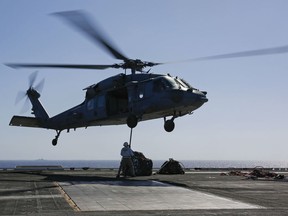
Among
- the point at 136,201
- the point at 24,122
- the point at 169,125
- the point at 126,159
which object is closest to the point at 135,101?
the point at 169,125

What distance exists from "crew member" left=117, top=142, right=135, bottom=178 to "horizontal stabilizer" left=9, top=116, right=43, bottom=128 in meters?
13.3

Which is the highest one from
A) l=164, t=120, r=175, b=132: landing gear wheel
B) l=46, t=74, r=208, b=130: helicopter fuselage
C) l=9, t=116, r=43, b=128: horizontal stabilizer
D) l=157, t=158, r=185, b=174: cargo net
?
l=46, t=74, r=208, b=130: helicopter fuselage

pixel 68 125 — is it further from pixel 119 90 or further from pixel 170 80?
pixel 170 80

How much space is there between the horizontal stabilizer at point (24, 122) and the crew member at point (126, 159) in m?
13.3

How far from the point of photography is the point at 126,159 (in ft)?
81.9

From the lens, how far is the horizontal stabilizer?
35406 mm

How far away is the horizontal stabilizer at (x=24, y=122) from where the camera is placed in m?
35.4

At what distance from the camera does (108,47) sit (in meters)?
25.6

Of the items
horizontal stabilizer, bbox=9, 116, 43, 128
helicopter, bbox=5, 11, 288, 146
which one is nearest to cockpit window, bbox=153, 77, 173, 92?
helicopter, bbox=5, 11, 288, 146

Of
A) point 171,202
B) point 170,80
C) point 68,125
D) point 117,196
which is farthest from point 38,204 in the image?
point 68,125

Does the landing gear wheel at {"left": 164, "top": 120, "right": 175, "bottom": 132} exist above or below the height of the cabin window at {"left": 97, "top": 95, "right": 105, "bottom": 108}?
below

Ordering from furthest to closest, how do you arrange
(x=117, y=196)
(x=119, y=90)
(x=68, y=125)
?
(x=68, y=125)
(x=119, y=90)
(x=117, y=196)

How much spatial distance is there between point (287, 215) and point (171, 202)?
364cm

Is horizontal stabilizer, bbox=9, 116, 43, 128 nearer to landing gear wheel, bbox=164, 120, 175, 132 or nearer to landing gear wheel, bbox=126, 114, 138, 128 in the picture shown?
landing gear wheel, bbox=126, 114, 138, 128
